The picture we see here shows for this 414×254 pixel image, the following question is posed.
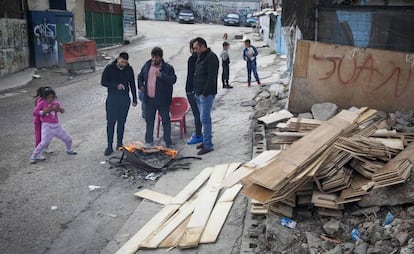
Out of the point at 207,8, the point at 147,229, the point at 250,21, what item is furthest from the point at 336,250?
the point at 207,8

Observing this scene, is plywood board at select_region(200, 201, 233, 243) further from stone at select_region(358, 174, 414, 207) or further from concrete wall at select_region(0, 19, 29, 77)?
concrete wall at select_region(0, 19, 29, 77)

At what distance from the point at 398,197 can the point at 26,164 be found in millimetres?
5732

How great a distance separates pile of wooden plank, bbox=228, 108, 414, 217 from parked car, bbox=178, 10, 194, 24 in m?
42.6

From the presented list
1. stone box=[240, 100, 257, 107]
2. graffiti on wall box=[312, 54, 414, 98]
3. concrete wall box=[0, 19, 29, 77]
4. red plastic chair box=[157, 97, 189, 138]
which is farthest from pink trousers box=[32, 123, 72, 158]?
concrete wall box=[0, 19, 29, 77]

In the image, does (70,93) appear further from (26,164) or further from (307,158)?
(307,158)

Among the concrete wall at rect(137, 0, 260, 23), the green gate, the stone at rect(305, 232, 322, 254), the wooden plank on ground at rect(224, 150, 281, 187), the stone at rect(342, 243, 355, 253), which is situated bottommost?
the stone at rect(305, 232, 322, 254)

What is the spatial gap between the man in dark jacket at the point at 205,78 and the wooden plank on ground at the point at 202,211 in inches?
43.7

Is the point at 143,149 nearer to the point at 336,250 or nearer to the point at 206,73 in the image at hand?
the point at 206,73

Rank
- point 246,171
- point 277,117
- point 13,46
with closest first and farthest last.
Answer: point 246,171, point 277,117, point 13,46

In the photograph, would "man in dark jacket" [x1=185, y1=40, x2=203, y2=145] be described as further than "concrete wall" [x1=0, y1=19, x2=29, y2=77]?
No

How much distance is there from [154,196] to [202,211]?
1012 millimetres

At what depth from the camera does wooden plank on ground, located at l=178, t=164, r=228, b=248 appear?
459 centimetres

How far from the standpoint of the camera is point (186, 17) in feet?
151

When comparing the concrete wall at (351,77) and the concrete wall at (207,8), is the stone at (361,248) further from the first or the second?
the concrete wall at (207,8)
